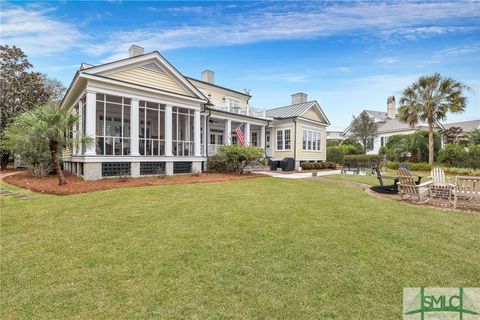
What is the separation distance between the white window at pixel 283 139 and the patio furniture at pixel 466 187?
51.2 ft

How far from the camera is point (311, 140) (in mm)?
24797

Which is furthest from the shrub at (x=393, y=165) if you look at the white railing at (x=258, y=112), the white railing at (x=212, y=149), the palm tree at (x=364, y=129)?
the white railing at (x=212, y=149)

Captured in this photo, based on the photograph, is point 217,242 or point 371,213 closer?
point 217,242

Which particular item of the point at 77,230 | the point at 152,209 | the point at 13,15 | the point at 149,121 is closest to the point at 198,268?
the point at 77,230

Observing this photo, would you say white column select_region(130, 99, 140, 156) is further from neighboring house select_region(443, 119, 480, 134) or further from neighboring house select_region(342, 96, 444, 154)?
neighboring house select_region(443, 119, 480, 134)

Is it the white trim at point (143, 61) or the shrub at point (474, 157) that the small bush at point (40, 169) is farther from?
the shrub at point (474, 157)

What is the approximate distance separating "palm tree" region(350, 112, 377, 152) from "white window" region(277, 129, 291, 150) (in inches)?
709

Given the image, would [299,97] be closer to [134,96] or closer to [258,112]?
[258,112]

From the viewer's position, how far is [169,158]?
14.2 metres

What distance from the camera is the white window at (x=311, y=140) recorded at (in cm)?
2395

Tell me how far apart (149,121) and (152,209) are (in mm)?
12680

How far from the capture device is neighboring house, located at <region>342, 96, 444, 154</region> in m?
34.1

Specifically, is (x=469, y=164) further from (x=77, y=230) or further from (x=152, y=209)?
(x=77, y=230)

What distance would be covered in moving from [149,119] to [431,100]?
2331 centimetres
